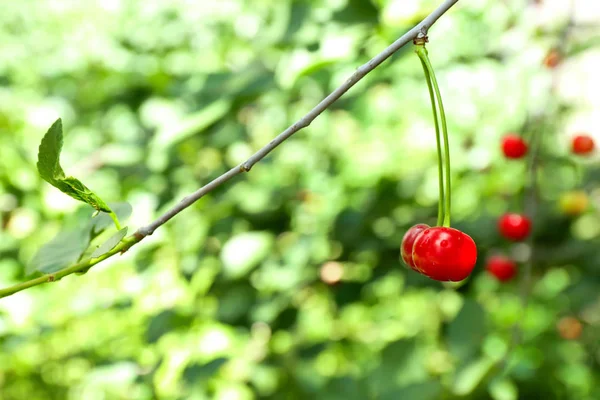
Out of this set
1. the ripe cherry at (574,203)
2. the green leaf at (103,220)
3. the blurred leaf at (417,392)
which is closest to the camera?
the green leaf at (103,220)

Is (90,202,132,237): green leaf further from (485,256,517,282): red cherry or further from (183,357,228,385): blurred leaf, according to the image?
(485,256,517,282): red cherry

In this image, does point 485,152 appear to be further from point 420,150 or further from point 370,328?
point 370,328

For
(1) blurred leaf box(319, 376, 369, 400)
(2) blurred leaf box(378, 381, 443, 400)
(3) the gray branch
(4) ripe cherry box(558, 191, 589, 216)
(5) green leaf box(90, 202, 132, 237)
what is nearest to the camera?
(3) the gray branch

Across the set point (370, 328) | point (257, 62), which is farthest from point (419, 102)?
point (370, 328)

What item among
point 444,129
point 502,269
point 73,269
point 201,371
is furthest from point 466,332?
point 73,269

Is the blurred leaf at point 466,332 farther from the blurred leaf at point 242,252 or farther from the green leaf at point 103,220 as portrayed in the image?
the green leaf at point 103,220

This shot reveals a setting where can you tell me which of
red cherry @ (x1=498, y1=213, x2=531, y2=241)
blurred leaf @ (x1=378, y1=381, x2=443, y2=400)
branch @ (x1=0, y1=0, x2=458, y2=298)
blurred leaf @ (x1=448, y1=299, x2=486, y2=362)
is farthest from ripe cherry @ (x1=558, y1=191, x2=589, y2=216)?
branch @ (x1=0, y1=0, x2=458, y2=298)

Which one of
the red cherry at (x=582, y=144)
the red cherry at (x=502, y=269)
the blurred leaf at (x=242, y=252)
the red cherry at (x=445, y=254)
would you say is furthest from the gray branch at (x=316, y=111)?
the red cherry at (x=582, y=144)
